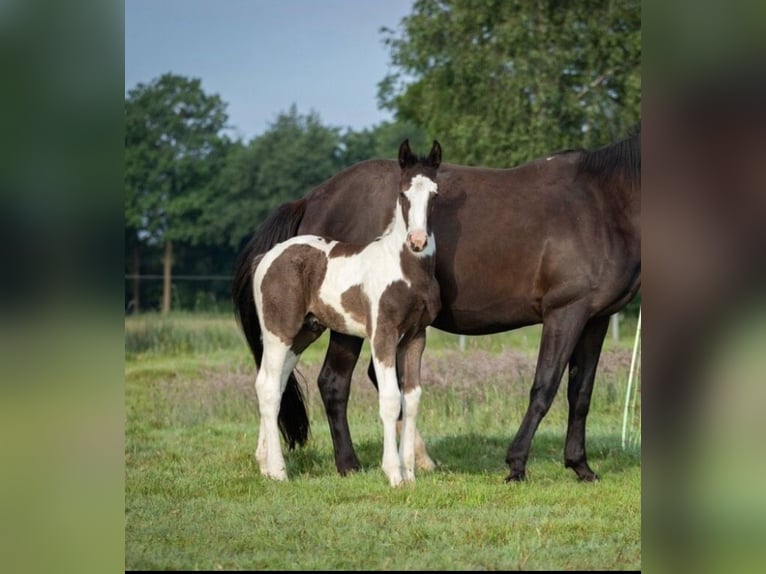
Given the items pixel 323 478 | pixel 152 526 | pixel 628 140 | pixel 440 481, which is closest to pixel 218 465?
pixel 323 478

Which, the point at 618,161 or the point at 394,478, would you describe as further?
the point at 618,161

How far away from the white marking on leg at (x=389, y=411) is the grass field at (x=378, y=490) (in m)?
0.14

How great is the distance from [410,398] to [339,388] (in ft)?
2.61

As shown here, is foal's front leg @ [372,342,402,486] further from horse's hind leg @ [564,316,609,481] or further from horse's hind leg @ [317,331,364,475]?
horse's hind leg @ [564,316,609,481]

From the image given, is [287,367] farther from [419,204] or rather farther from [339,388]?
[419,204]

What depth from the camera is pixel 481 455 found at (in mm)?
8133

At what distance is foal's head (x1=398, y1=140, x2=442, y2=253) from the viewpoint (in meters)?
6.15

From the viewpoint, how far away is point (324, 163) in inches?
1420

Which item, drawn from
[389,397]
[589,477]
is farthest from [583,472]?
[389,397]

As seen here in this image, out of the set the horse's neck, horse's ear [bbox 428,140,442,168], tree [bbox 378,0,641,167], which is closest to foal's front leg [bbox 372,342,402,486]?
the horse's neck

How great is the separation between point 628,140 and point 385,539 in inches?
142

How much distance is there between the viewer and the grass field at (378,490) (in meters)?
4.71
